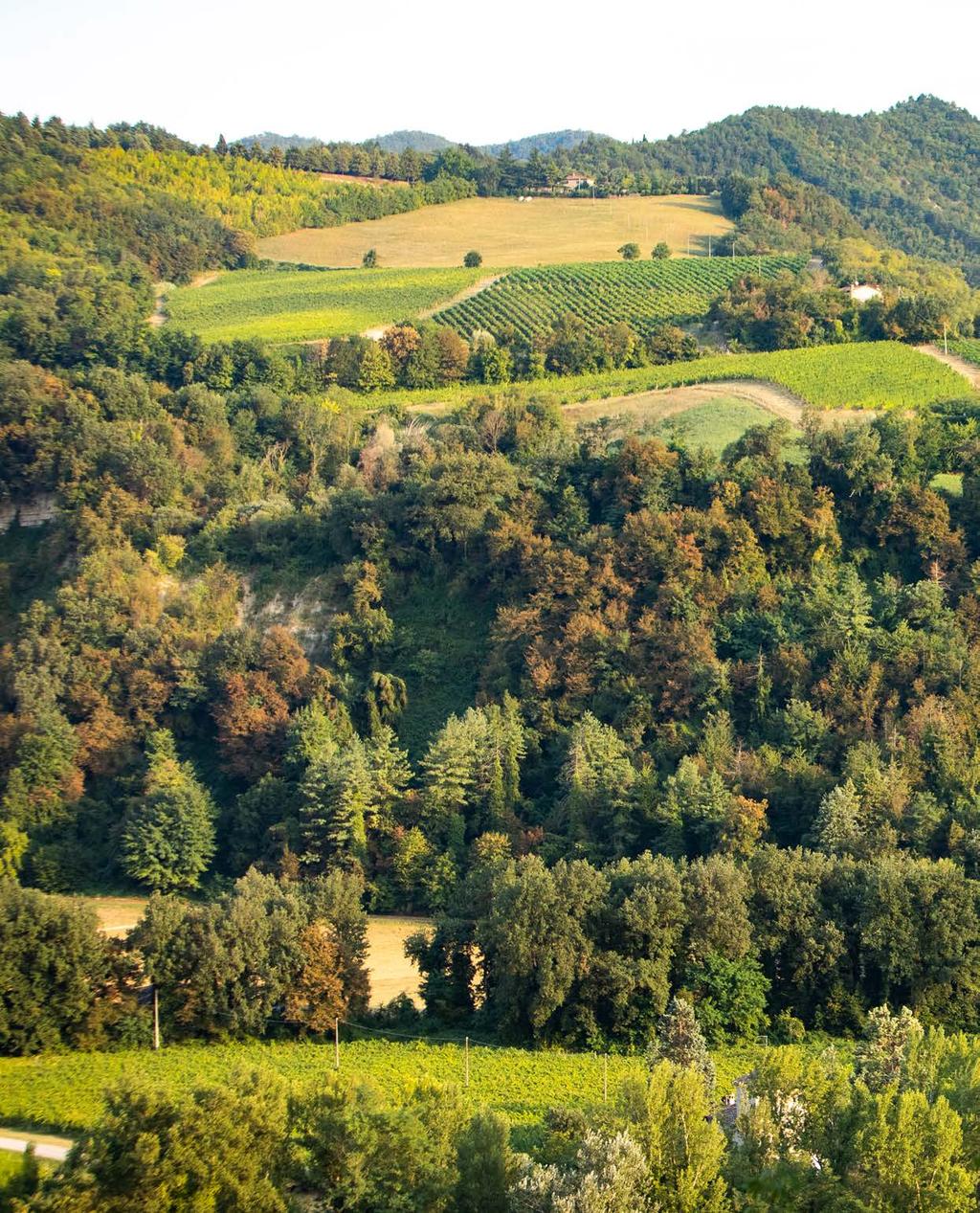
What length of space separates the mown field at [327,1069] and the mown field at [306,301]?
48.7 m

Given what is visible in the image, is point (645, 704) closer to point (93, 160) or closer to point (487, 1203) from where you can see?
point (487, 1203)

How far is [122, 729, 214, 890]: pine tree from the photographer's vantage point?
48.6 metres

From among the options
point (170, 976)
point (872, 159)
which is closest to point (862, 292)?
point (170, 976)

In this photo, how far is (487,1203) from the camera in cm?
2570

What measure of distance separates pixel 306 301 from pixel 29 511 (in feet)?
89.0

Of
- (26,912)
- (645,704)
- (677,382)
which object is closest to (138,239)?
(677,382)

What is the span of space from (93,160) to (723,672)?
70.5m

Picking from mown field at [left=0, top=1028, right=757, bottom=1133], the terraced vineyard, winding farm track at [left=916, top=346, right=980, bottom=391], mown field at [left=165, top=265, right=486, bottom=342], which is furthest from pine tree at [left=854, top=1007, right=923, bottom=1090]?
mown field at [left=165, top=265, right=486, bottom=342]

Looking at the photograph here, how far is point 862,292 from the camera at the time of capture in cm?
7450

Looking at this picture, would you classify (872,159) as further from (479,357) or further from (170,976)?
(170,976)

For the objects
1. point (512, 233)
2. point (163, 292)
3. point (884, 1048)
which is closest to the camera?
point (884, 1048)

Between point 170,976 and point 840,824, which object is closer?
point 170,976

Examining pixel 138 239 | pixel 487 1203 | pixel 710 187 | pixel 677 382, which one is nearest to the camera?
pixel 487 1203

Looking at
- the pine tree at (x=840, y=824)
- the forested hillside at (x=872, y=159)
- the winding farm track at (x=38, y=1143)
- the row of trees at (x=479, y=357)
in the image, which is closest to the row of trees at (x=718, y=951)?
the pine tree at (x=840, y=824)
